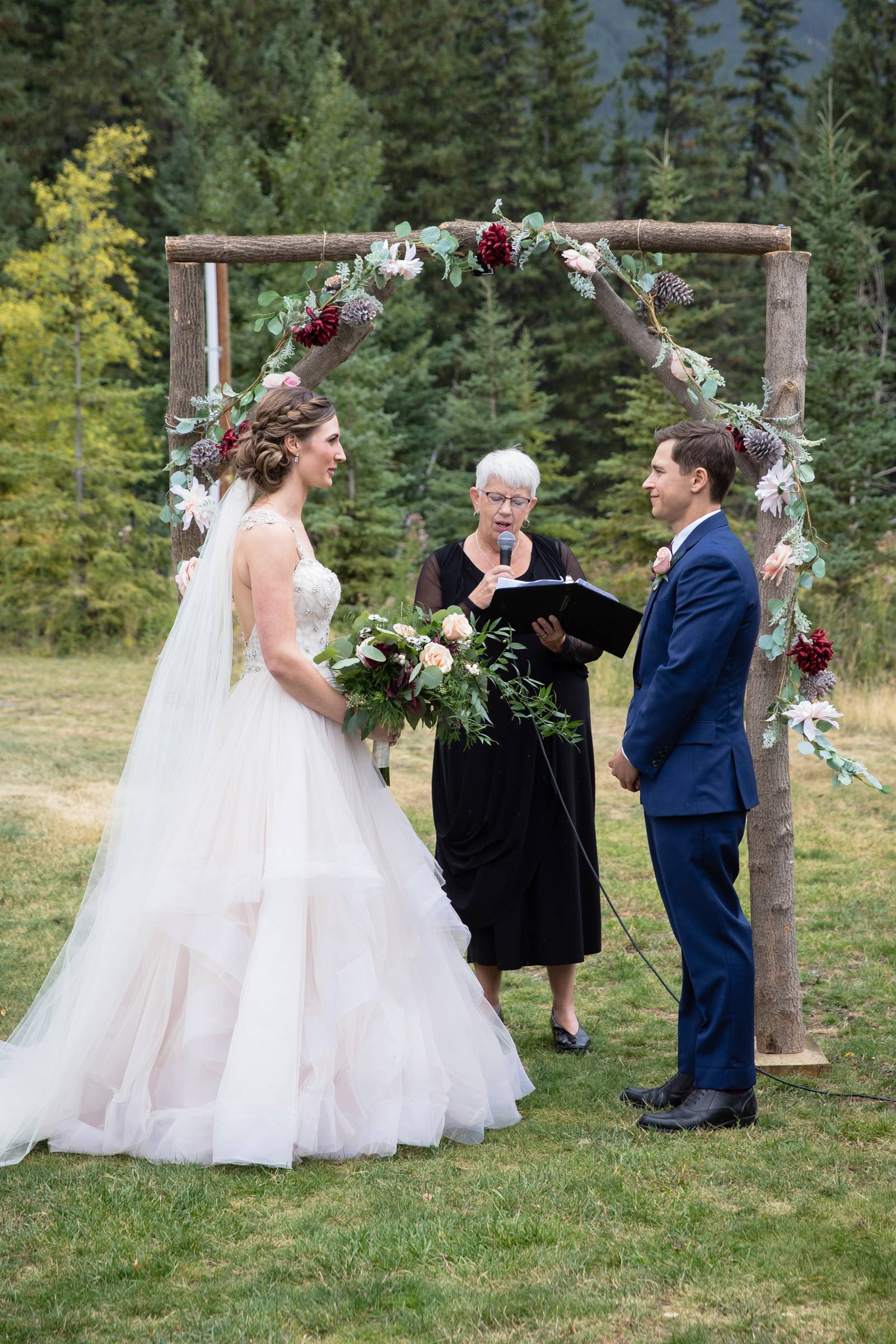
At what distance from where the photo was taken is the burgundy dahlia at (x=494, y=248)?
464cm

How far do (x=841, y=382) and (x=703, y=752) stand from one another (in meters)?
15.9

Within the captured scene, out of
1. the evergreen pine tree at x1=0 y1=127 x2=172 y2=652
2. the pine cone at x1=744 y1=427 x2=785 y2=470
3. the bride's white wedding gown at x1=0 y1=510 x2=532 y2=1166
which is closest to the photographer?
the bride's white wedding gown at x1=0 y1=510 x2=532 y2=1166

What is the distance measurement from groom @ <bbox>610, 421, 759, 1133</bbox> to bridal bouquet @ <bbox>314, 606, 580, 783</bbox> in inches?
20.4

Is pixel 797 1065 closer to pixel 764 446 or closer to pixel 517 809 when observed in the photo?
pixel 517 809

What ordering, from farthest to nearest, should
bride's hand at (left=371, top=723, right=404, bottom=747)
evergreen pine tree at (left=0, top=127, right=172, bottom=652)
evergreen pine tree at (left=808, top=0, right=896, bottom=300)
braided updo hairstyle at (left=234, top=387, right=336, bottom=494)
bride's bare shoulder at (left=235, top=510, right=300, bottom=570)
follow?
1. evergreen pine tree at (left=808, top=0, right=896, bottom=300)
2. evergreen pine tree at (left=0, top=127, right=172, bottom=652)
3. bride's hand at (left=371, top=723, right=404, bottom=747)
4. braided updo hairstyle at (left=234, top=387, right=336, bottom=494)
5. bride's bare shoulder at (left=235, top=510, right=300, bottom=570)

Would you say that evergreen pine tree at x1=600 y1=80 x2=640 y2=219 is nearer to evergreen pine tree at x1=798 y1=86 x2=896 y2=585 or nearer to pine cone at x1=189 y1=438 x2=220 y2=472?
evergreen pine tree at x1=798 y1=86 x2=896 y2=585

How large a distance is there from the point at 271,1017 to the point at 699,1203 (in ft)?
4.22

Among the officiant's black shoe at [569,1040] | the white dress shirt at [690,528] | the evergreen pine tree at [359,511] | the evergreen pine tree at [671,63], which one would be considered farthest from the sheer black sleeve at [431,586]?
the evergreen pine tree at [671,63]

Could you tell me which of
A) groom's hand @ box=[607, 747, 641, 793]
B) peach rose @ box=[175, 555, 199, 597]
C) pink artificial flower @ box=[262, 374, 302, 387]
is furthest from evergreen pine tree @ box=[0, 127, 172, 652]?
groom's hand @ box=[607, 747, 641, 793]

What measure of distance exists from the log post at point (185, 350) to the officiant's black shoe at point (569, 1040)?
230cm

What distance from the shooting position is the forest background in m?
18.8

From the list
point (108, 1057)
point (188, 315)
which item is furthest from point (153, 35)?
point (108, 1057)

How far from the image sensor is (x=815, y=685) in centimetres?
461

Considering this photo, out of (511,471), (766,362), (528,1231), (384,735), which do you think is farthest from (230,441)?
(528,1231)
